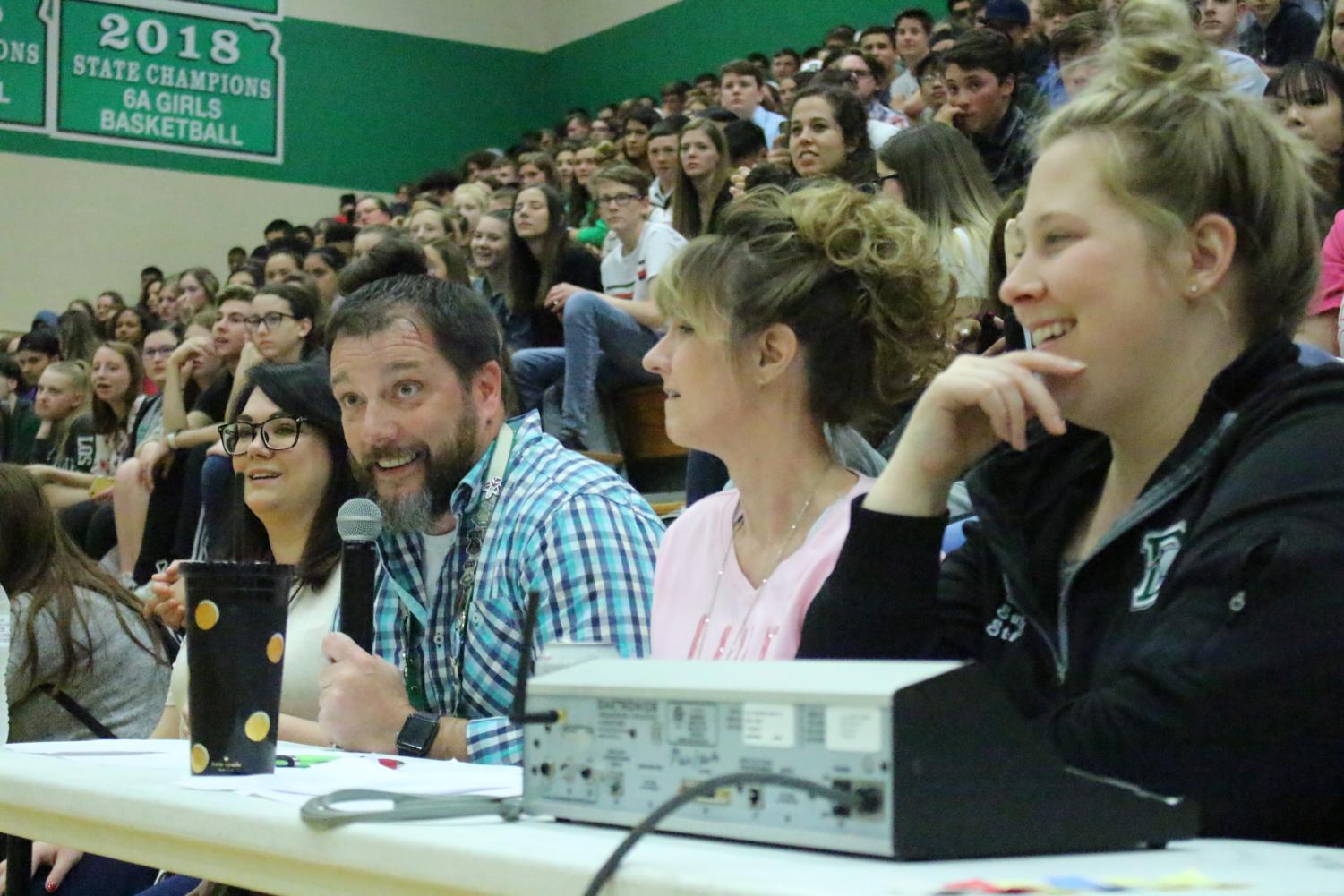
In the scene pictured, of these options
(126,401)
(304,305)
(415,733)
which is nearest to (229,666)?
(415,733)

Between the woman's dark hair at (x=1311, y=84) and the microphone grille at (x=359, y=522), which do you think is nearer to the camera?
the microphone grille at (x=359, y=522)

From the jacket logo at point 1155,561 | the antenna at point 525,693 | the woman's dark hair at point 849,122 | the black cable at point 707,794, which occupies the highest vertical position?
the woman's dark hair at point 849,122

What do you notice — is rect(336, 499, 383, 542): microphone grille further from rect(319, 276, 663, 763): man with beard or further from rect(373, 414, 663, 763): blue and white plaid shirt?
rect(373, 414, 663, 763): blue and white plaid shirt

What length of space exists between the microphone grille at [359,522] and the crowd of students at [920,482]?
0.46 feet

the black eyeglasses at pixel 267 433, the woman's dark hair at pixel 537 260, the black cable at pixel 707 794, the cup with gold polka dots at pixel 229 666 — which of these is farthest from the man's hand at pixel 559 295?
the black cable at pixel 707 794

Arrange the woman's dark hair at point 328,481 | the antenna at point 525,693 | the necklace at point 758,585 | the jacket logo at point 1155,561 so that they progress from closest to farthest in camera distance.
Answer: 1. the antenna at point 525,693
2. the jacket logo at point 1155,561
3. the necklace at point 758,585
4. the woman's dark hair at point 328,481

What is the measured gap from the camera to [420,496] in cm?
235

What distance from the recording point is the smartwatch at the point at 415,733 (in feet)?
6.54

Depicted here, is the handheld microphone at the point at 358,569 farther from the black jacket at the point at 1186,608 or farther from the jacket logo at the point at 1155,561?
the jacket logo at the point at 1155,561

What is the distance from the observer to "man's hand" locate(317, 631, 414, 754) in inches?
76.8

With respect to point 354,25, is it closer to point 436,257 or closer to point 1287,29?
point 436,257

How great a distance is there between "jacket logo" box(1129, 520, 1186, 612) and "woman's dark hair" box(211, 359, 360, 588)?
1.72 m

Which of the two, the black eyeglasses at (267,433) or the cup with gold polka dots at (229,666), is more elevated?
the black eyeglasses at (267,433)

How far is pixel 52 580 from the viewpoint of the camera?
2996mm
